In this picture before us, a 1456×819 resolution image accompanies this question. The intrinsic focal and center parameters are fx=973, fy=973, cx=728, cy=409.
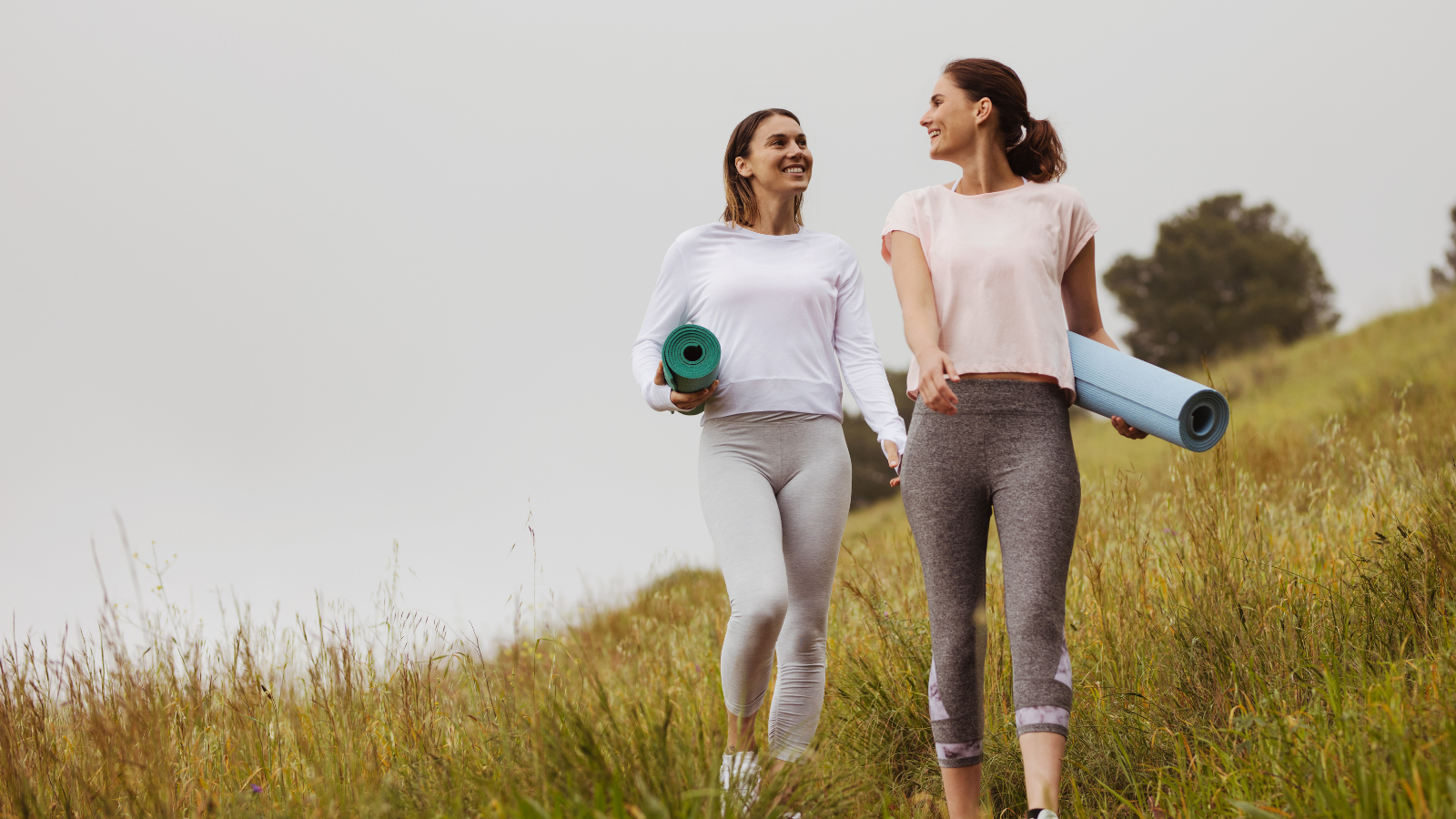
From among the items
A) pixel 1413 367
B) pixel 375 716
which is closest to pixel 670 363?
pixel 375 716

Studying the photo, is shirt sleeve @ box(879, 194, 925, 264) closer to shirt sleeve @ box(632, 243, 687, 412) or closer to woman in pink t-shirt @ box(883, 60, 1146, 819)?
woman in pink t-shirt @ box(883, 60, 1146, 819)

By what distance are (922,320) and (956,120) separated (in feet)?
2.02

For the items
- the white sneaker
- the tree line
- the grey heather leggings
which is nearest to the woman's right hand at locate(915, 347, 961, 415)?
the grey heather leggings

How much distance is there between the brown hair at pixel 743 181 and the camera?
350 centimetres

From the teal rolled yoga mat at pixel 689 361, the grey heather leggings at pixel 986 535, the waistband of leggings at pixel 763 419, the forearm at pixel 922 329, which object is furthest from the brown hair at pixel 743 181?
the grey heather leggings at pixel 986 535

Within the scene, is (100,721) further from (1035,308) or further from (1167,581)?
(1167,581)

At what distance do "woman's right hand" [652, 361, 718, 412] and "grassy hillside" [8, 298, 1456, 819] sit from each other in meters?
0.83

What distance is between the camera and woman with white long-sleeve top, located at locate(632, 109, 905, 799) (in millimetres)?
3018

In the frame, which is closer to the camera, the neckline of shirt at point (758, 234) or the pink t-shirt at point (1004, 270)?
the pink t-shirt at point (1004, 270)

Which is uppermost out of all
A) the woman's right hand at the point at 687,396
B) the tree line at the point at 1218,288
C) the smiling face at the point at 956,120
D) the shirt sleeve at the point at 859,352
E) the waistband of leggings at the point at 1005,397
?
the tree line at the point at 1218,288

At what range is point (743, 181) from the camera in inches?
141

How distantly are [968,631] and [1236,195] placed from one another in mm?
36182

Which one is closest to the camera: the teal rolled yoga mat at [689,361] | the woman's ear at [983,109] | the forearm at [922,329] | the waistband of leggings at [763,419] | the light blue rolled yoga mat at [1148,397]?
the light blue rolled yoga mat at [1148,397]

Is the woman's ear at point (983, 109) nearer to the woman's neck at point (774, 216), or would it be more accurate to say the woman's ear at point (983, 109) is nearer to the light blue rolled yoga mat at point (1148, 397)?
the light blue rolled yoga mat at point (1148, 397)
